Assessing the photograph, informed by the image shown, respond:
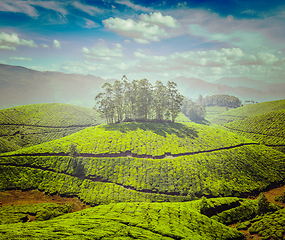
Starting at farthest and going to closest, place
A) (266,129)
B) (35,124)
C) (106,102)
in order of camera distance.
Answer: (35,124), (266,129), (106,102)

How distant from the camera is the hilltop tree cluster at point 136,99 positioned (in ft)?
246

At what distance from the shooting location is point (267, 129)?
→ 271 feet

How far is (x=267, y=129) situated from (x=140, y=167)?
283ft

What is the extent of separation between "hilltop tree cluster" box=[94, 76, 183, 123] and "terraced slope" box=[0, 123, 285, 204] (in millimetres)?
16869

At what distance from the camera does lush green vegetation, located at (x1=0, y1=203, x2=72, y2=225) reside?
2733 centimetres

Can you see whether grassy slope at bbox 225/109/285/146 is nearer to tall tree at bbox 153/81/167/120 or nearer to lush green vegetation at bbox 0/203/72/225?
tall tree at bbox 153/81/167/120

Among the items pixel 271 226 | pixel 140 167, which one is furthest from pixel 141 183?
pixel 271 226

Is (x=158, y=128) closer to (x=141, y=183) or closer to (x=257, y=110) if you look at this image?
(x=141, y=183)

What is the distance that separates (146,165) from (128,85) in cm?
4661

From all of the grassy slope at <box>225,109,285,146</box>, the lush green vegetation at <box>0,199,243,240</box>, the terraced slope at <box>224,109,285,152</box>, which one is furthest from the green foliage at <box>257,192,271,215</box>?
the grassy slope at <box>225,109,285,146</box>

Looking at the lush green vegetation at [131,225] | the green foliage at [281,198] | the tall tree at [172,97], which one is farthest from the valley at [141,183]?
the tall tree at [172,97]

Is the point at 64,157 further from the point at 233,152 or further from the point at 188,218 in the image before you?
the point at 233,152

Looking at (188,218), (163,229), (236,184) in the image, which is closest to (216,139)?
(236,184)

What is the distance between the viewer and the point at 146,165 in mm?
49375
